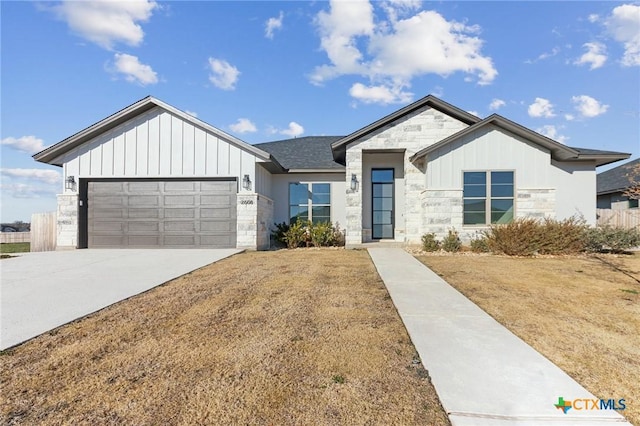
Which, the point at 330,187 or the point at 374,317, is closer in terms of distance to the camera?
the point at 374,317

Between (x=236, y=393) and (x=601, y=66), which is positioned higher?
(x=601, y=66)

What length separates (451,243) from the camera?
10.5 m

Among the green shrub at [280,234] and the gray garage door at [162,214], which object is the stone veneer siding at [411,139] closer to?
the green shrub at [280,234]

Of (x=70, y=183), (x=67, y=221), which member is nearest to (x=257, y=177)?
(x=70, y=183)

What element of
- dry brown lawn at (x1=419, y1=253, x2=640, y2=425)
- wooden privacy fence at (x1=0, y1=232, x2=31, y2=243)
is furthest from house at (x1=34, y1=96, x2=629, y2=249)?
wooden privacy fence at (x1=0, y1=232, x2=31, y2=243)

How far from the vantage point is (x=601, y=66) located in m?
11.8

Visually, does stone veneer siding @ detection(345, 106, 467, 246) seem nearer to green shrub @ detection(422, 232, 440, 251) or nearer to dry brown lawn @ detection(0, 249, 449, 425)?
green shrub @ detection(422, 232, 440, 251)

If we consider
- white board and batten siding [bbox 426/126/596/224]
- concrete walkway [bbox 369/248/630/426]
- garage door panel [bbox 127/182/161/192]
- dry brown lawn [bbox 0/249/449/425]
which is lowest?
dry brown lawn [bbox 0/249/449/425]

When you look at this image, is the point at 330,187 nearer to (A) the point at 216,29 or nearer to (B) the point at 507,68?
(A) the point at 216,29

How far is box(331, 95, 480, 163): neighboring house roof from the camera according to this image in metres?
12.1

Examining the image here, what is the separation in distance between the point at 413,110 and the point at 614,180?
17537 mm

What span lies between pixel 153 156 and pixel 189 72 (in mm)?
3594

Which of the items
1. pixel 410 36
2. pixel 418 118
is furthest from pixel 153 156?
pixel 410 36

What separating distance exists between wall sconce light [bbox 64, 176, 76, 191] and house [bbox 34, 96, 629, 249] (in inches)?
1.5
